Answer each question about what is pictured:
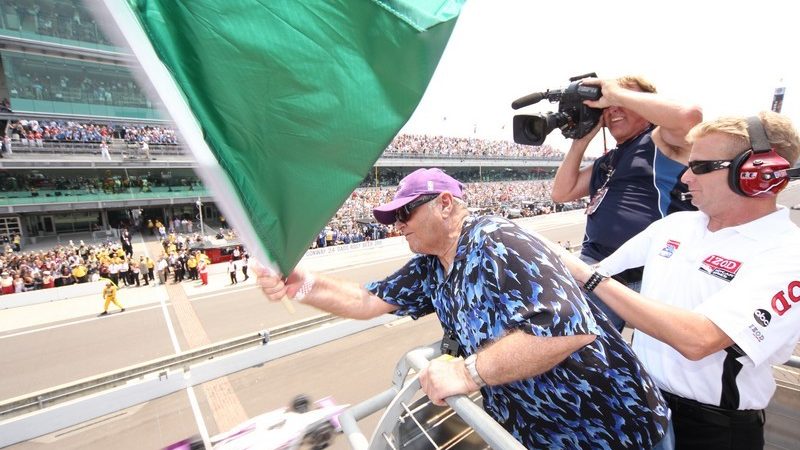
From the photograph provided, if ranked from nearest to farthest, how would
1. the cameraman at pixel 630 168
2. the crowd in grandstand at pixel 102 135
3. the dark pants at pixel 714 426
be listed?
the dark pants at pixel 714 426
the cameraman at pixel 630 168
the crowd in grandstand at pixel 102 135

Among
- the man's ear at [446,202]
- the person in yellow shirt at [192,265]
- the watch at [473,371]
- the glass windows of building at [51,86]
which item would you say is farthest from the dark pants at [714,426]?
the glass windows of building at [51,86]

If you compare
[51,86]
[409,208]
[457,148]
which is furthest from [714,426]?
[457,148]

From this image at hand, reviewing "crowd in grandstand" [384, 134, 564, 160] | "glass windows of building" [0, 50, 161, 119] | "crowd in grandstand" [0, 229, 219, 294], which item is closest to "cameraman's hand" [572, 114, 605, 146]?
"crowd in grandstand" [0, 229, 219, 294]

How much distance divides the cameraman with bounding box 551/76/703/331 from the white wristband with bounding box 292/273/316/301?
1.73 meters

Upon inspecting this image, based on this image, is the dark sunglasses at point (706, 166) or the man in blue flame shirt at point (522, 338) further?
the dark sunglasses at point (706, 166)

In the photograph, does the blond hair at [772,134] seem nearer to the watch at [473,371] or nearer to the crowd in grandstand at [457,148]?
the watch at [473,371]

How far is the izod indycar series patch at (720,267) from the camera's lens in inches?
60.4

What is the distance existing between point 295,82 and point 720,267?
1862 millimetres

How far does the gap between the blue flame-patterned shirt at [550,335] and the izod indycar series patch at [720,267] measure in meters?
0.49

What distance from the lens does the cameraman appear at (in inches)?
76.5

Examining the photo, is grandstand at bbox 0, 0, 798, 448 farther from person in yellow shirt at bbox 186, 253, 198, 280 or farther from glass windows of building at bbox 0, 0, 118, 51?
person in yellow shirt at bbox 186, 253, 198, 280

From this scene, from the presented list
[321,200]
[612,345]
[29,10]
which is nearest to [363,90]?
[321,200]

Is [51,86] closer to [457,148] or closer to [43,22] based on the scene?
[43,22]

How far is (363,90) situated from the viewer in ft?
4.94
